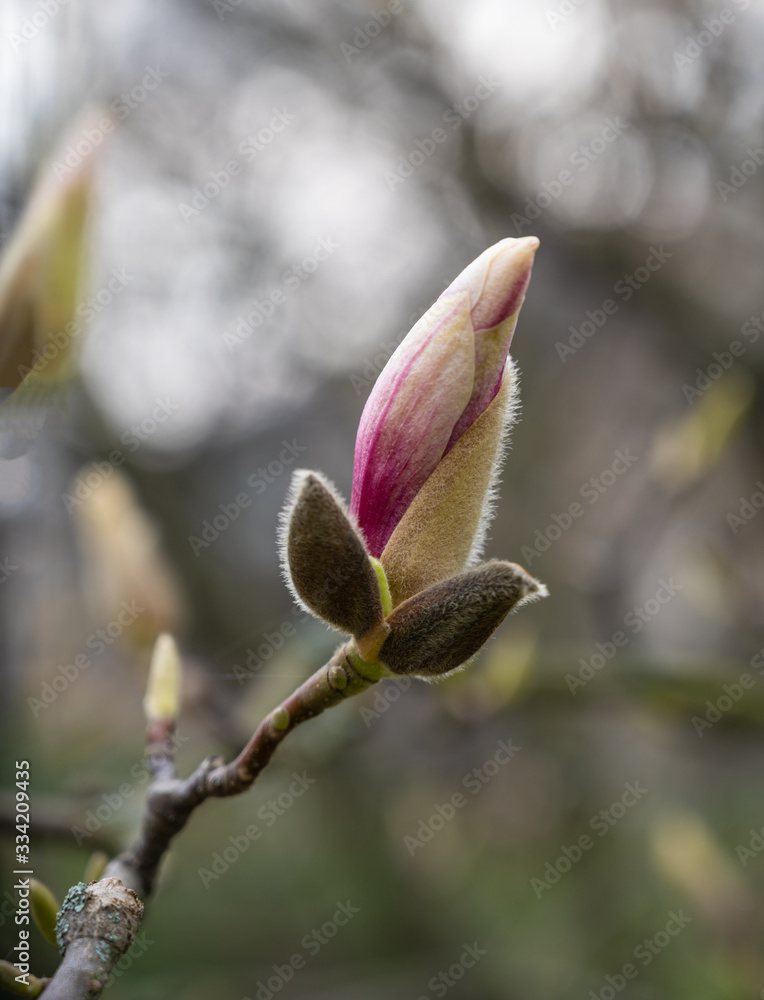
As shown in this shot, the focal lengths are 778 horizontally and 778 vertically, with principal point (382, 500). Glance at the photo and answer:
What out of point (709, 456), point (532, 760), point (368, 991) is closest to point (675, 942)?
point (532, 760)

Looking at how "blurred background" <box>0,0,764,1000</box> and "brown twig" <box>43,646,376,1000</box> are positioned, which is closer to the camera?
"brown twig" <box>43,646,376,1000</box>

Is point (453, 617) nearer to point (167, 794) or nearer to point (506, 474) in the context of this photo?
point (167, 794)

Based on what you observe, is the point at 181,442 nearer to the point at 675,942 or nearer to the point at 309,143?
the point at 309,143

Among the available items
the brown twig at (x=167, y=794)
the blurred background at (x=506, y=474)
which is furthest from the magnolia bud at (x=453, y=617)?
the blurred background at (x=506, y=474)

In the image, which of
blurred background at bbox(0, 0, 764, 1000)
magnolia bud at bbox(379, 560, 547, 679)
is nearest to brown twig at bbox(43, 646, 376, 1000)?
magnolia bud at bbox(379, 560, 547, 679)

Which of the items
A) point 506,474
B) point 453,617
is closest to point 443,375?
point 453,617

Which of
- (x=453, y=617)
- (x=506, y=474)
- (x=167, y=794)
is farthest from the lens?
(x=506, y=474)

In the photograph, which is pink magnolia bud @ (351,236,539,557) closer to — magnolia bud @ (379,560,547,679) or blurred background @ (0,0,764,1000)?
magnolia bud @ (379,560,547,679)

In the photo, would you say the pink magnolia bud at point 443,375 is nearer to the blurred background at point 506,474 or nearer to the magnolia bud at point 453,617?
the magnolia bud at point 453,617
